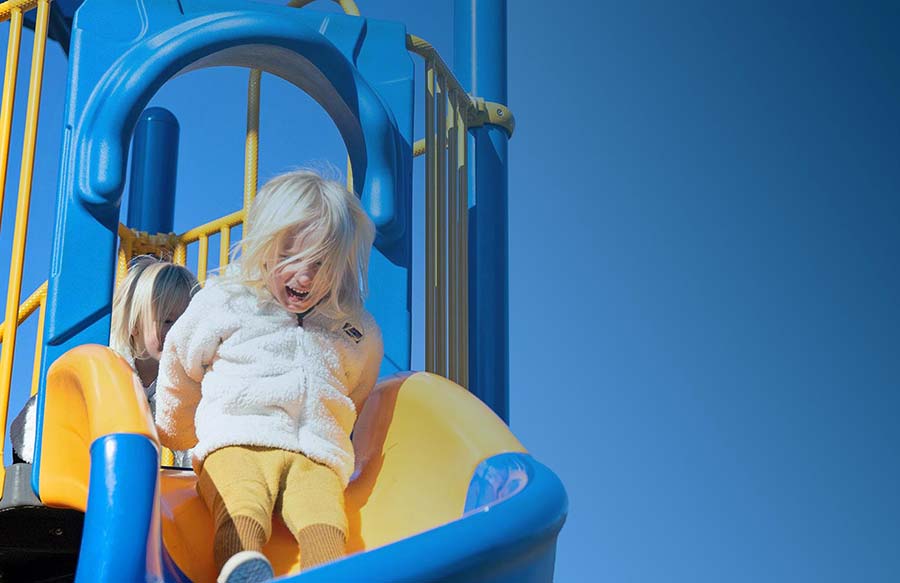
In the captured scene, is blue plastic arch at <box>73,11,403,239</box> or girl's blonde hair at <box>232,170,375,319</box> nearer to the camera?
girl's blonde hair at <box>232,170,375,319</box>

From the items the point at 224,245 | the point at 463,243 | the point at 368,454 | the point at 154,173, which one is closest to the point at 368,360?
the point at 368,454

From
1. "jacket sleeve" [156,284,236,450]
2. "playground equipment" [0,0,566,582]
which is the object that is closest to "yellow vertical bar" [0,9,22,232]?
"playground equipment" [0,0,566,582]

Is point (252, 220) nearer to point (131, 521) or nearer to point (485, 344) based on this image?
point (131, 521)

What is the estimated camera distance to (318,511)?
5.20ft

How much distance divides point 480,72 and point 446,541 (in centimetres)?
163

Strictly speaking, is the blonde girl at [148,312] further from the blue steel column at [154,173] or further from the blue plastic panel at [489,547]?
the blue plastic panel at [489,547]

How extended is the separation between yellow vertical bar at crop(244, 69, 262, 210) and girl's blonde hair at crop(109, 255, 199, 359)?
0.68 ft

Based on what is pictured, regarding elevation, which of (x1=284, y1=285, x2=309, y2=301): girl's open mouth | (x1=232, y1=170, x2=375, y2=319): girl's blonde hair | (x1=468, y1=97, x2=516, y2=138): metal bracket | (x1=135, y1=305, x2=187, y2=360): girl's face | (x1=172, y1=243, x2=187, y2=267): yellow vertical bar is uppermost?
(x1=468, y1=97, x2=516, y2=138): metal bracket

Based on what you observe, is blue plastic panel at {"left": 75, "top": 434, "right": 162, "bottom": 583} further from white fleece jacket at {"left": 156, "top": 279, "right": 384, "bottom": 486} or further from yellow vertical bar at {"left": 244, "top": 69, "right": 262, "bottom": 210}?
yellow vertical bar at {"left": 244, "top": 69, "right": 262, "bottom": 210}

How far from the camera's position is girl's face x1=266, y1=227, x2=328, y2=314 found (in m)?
1.71

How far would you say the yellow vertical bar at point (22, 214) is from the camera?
5.72 feet

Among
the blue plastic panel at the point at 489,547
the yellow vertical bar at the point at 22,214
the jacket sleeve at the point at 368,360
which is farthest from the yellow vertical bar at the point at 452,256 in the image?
the blue plastic panel at the point at 489,547

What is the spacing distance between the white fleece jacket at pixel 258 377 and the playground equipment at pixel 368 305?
85 mm

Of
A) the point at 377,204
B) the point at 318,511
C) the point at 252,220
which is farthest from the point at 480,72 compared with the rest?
the point at 318,511
